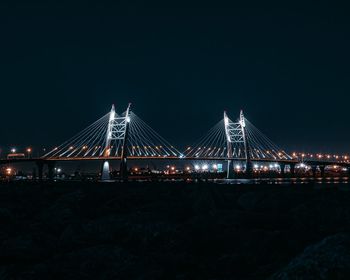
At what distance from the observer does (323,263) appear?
251 inches

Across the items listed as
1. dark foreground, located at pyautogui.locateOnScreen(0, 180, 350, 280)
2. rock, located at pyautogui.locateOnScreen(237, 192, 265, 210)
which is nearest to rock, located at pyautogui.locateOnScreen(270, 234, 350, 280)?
dark foreground, located at pyautogui.locateOnScreen(0, 180, 350, 280)

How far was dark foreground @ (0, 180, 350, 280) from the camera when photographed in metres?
7.93

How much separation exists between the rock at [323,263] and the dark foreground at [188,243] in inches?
0.6

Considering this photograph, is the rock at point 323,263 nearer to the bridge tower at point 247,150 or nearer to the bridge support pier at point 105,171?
the bridge support pier at point 105,171

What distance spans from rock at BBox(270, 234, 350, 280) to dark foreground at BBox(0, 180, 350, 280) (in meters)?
0.01

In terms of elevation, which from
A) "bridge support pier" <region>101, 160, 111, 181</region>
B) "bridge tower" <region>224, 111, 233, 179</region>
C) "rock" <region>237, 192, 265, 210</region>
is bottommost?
"rock" <region>237, 192, 265, 210</region>

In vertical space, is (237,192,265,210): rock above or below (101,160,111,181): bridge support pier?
below

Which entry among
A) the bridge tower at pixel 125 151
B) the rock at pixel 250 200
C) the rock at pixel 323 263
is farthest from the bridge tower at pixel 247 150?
the rock at pixel 323 263

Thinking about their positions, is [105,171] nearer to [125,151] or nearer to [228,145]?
[125,151]

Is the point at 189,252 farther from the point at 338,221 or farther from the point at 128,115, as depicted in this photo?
the point at 128,115

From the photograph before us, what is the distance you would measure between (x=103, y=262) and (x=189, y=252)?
2.43 meters

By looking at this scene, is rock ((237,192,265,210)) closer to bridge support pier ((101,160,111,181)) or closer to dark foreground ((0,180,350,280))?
dark foreground ((0,180,350,280))

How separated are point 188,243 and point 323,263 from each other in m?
4.54

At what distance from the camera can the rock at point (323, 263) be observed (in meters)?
6.16
